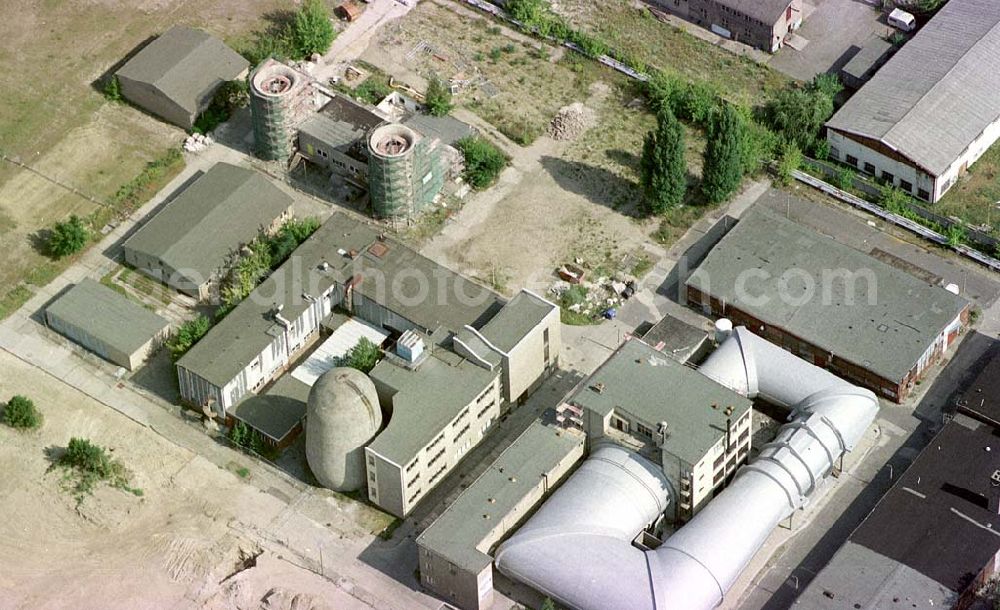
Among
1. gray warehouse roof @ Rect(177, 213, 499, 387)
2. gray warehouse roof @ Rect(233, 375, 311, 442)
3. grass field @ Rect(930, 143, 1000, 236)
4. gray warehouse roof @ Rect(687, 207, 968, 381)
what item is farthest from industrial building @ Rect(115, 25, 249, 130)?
grass field @ Rect(930, 143, 1000, 236)

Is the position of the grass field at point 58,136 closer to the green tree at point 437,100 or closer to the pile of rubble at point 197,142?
the pile of rubble at point 197,142

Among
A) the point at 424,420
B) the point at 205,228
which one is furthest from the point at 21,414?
the point at 424,420

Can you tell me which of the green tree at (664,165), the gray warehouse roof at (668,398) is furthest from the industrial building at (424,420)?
the green tree at (664,165)

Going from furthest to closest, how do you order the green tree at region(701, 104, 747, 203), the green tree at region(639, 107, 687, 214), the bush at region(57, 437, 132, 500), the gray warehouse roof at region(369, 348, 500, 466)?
the green tree at region(701, 104, 747, 203), the green tree at region(639, 107, 687, 214), the bush at region(57, 437, 132, 500), the gray warehouse roof at region(369, 348, 500, 466)

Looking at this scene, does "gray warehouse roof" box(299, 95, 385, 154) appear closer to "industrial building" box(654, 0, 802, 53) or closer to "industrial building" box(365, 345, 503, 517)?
"industrial building" box(365, 345, 503, 517)

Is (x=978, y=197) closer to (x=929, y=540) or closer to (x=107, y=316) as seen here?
(x=929, y=540)
